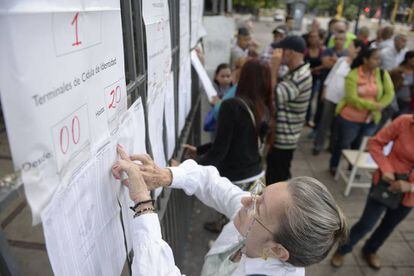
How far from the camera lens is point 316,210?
46.3 inches

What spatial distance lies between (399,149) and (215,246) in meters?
1.89

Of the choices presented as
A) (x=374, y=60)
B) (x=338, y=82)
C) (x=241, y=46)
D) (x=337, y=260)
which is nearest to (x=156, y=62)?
(x=337, y=260)

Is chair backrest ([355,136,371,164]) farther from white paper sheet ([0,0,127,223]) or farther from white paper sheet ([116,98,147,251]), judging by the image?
white paper sheet ([0,0,127,223])

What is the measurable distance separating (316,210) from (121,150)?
735 mm

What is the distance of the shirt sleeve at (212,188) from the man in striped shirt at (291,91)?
1706 mm

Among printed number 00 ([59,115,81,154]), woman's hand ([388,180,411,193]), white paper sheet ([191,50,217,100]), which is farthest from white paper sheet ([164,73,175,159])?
woman's hand ([388,180,411,193])

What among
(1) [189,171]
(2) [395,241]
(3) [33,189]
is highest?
(3) [33,189]

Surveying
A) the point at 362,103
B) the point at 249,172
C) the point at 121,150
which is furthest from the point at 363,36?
the point at 121,150

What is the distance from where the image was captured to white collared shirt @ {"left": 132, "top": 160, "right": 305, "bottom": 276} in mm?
1052

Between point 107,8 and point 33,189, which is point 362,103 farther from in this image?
point 33,189

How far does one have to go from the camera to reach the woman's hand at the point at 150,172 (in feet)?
4.06

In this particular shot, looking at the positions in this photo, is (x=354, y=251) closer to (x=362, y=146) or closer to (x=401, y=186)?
(x=401, y=186)

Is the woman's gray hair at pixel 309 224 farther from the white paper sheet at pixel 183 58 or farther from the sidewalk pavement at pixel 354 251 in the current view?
the sidewalk pavement at pixel 354 251

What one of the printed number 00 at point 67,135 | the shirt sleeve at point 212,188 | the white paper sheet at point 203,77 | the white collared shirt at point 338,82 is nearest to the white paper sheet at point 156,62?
the shirt sleeve at point 212,188
